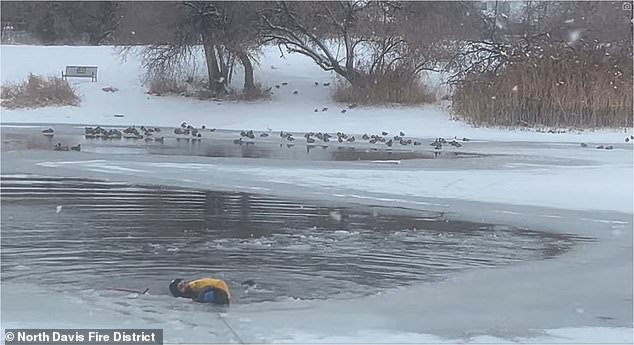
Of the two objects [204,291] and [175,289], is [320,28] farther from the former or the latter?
[204,291]

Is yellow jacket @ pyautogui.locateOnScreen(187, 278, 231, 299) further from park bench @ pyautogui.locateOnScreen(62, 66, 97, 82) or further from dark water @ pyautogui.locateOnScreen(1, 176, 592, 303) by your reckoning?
park bench @ pyautogui.locateOnScreen(62, 66, 97, 82)

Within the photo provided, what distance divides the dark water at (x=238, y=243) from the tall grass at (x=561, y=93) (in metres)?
17.5

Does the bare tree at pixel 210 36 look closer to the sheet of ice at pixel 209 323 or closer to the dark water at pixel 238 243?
the dark water at pixel 238 243

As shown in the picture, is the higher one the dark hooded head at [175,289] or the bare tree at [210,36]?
the bare tree at [210,36]

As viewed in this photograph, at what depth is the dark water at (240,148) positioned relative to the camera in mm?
21328

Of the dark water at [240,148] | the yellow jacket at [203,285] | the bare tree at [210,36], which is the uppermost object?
the bare tree at [210,36]

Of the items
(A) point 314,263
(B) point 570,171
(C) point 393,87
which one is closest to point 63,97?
(C) point 393,87

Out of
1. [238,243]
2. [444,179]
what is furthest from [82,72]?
[238,243]

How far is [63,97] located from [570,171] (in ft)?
71.1

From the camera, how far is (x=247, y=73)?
36.7m

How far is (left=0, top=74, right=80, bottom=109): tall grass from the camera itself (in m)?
35.0

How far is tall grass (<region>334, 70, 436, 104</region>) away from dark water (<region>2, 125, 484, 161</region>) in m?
8.88

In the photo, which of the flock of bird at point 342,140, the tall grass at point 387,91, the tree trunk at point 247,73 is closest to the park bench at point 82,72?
the tree trunk at point 247,73

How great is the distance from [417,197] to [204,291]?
24.5 ft
